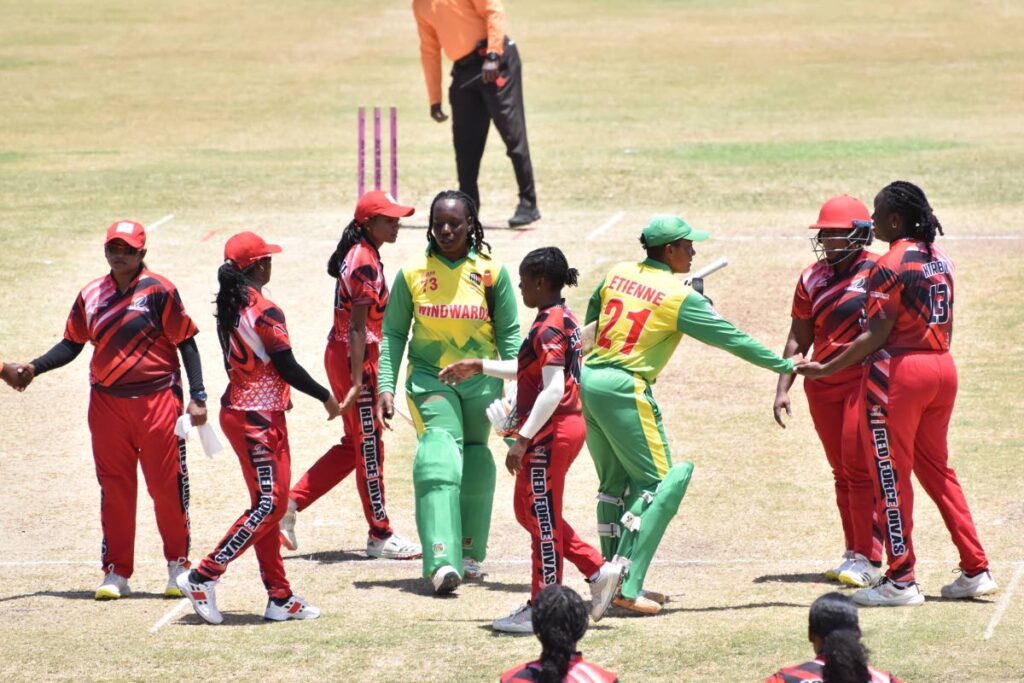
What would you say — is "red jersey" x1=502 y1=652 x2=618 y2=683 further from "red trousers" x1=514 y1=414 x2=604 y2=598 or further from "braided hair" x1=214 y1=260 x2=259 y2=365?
"braided hair" x1=214 y1=260 x2=259 y2=365

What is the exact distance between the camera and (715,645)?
8.04 meters

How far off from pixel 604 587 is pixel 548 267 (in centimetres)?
163

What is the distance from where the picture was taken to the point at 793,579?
9.48 metres

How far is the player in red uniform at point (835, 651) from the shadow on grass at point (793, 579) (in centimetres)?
389

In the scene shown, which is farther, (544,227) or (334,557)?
(544,227)

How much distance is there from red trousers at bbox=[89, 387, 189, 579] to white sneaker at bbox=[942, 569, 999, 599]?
4.12 metres

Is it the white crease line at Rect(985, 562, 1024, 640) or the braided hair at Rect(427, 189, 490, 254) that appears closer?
the white crease line at Rect(985, 562, 1024, 640)

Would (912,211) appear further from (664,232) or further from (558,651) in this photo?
(558,651)

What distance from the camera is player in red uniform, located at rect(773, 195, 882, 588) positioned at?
9.23m

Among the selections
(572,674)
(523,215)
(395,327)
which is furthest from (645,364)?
(523,215)

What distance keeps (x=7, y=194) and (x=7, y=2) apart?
18.9 meters

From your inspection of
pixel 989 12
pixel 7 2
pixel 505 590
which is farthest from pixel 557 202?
pixel 7 2

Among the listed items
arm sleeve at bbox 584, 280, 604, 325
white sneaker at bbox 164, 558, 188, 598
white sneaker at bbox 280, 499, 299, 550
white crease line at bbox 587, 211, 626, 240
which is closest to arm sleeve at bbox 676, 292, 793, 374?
arm sleeve at bbox 584, 280, 604, 325

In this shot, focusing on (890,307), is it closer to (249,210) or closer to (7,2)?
(249,210)
